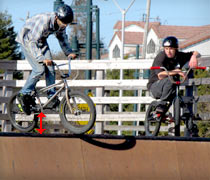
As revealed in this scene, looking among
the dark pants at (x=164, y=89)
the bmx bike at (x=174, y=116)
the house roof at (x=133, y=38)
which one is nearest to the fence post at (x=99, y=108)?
the bmx bike at (x=174, y=116)

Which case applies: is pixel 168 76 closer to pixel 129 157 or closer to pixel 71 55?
pixel 71 55

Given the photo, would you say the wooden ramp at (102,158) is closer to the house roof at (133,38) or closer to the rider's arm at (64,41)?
the rider's arm at (64,41)

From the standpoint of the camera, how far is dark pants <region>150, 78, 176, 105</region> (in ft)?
24.1

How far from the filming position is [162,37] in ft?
272

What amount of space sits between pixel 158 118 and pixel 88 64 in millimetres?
3836

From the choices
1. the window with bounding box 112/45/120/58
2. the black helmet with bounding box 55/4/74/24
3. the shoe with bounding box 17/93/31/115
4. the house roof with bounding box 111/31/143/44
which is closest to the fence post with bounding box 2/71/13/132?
the shoe with bounding box 17/93/31/115

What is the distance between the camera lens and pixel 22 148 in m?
5.54

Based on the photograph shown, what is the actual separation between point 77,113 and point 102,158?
1.11m

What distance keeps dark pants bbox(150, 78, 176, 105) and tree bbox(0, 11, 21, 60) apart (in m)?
46.6

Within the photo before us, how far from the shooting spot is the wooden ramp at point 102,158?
18.0 feet

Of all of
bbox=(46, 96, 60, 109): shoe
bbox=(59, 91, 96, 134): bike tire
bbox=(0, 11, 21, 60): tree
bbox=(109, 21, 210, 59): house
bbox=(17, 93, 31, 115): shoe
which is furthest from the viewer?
bbox=(109, 21, 210, 59): house

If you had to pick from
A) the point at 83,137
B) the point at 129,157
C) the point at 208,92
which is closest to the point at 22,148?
the point at 83,137

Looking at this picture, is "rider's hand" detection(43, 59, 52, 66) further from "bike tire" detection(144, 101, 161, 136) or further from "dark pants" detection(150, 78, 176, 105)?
"bike tire" detection(144, 101, 161, 136)

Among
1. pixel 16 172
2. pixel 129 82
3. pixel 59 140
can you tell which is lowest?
pixel 16 172
